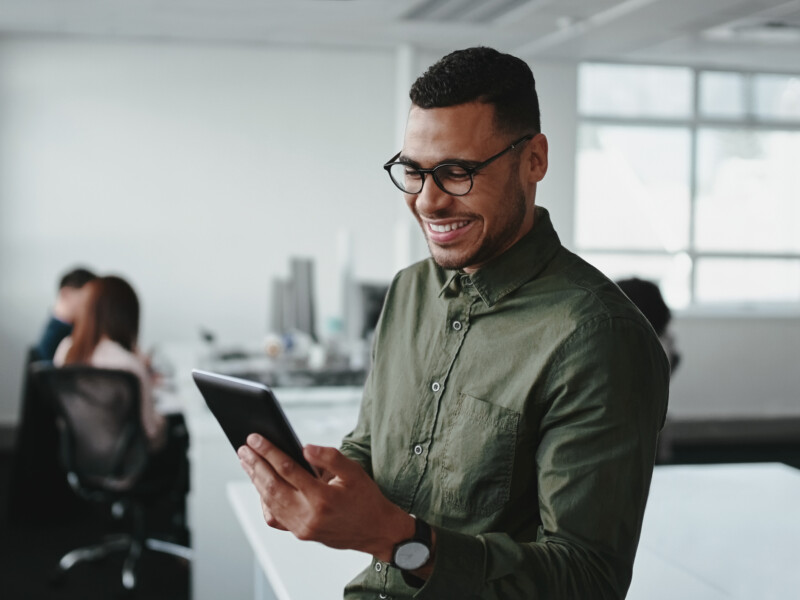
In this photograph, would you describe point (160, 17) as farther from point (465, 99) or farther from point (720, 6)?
point (465, 99)

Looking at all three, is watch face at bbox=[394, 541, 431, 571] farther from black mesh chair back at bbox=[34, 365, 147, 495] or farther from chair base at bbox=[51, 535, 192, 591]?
chair base at bbox=[51, 535, 192, 591]

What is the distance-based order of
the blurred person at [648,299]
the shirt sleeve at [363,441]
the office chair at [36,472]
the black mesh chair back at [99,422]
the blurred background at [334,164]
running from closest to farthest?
the shirt sleeve at [363,441], the blurred person at [648,299], the black mesh chair back at [99,422], the office chair at [36,472], the blurred background at [334,164]

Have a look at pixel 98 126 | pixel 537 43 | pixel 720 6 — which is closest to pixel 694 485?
pixel 720 6

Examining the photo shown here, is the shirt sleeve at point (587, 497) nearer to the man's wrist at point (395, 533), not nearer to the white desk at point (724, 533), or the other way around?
the man's wrist at point (395, 533)

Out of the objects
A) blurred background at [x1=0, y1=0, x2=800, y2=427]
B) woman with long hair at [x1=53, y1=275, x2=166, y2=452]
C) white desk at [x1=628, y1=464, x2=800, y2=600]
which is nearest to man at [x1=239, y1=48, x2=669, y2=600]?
white desk at [x1=628, y1=464, x2=800, y2=600]

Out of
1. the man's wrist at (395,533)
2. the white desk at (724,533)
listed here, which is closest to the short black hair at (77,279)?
the white desk at (724,533)

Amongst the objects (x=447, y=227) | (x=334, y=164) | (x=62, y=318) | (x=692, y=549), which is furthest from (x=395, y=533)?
(x=334, y=164)

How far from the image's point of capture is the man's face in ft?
4.25

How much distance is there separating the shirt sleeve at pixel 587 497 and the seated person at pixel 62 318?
4013mm

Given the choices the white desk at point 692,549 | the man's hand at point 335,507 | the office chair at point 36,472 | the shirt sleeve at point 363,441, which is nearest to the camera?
the man's hand at point 335,507

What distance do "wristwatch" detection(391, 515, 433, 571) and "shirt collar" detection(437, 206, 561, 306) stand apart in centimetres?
37

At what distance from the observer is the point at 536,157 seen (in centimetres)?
136

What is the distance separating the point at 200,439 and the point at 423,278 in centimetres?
199

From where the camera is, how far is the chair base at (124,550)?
4086mm
